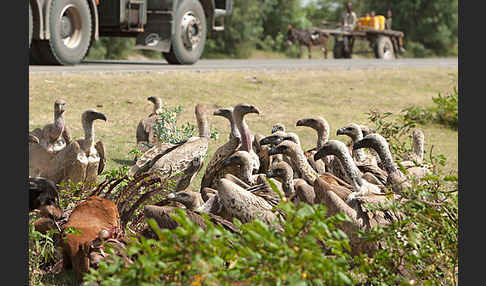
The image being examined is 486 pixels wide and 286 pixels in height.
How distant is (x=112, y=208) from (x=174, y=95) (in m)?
8.33

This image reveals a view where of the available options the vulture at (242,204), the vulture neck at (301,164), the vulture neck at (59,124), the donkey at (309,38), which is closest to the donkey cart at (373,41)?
the donkey at (309,38)

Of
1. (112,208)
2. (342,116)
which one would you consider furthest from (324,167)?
(342,116)

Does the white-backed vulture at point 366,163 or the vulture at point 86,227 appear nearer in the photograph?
the vulture at point 86,227

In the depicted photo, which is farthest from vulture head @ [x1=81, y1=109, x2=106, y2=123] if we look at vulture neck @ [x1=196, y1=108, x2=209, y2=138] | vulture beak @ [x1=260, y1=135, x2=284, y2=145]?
vulture beak @ [x1=260, y1=135, x2=284, y2=145]

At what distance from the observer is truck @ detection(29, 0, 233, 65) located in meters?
13.0

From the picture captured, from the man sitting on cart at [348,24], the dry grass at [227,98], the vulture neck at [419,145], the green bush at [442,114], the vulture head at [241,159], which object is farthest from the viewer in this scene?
the man sitting on cart at [348,24]

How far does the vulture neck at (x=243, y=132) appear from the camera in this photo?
264 inches

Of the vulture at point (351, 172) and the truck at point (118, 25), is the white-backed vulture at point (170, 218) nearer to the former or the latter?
the vulture at point (351, 172)

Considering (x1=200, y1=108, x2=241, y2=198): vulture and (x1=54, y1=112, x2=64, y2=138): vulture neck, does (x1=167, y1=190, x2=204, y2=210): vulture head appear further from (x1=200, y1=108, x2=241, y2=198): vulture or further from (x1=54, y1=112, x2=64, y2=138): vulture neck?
(x1=54, y1=112, x2=64, y2=138): vulture neck

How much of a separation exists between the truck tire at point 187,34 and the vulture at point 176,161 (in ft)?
29.9

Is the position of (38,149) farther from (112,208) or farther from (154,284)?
(154,284)

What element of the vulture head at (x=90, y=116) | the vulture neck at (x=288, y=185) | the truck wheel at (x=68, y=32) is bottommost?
the vulture neck at (x=288, y=185)

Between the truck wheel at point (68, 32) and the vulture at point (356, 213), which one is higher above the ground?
the truck wheel at point (68, 32)

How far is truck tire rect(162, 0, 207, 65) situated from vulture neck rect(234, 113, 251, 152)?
8.58 m
